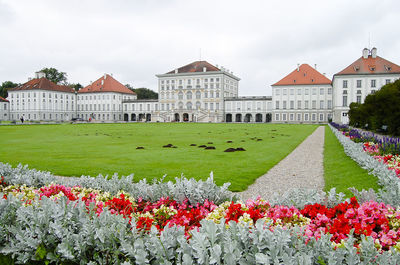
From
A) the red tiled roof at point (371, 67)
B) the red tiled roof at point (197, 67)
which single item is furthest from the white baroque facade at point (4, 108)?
the red tiled roof at point (371, 67)

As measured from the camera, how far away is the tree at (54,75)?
106 metres

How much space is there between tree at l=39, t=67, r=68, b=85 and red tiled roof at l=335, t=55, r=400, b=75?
88.5 meters

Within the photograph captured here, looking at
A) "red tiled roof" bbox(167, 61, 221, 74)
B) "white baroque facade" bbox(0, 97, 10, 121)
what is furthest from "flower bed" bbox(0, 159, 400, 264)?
"white baroque facade" bbox(0, 97, 10, 121)

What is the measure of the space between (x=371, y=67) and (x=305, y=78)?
15.7m

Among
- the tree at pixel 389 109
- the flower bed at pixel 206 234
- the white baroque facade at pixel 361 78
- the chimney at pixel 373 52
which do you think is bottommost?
the flower bed at pixel 206 234

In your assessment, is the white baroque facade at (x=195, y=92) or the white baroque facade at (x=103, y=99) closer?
the white baroque facade at (x=195, y=92)

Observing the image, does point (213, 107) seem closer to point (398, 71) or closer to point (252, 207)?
point (398, 71)

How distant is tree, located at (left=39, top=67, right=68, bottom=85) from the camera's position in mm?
105562

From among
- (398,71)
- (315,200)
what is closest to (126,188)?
(315,200)

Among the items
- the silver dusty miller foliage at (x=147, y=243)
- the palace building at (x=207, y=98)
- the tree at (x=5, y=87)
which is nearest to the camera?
the silver dusty miller foliage at (x=147, y=243)

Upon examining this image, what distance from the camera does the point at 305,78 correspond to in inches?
3000

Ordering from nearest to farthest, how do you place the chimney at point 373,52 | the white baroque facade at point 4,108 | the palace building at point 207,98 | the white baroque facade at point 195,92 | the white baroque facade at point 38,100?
the chimney at point 373,52, the palace building at point 207,98, the white baroque facade at point 195,92, the white baroque facade at point 38,100, the white baroque facade at point 4,108

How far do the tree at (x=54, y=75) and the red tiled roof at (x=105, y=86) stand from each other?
14813 millimetres

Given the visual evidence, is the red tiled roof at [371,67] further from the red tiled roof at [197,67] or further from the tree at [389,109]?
the tree at [389,109]
